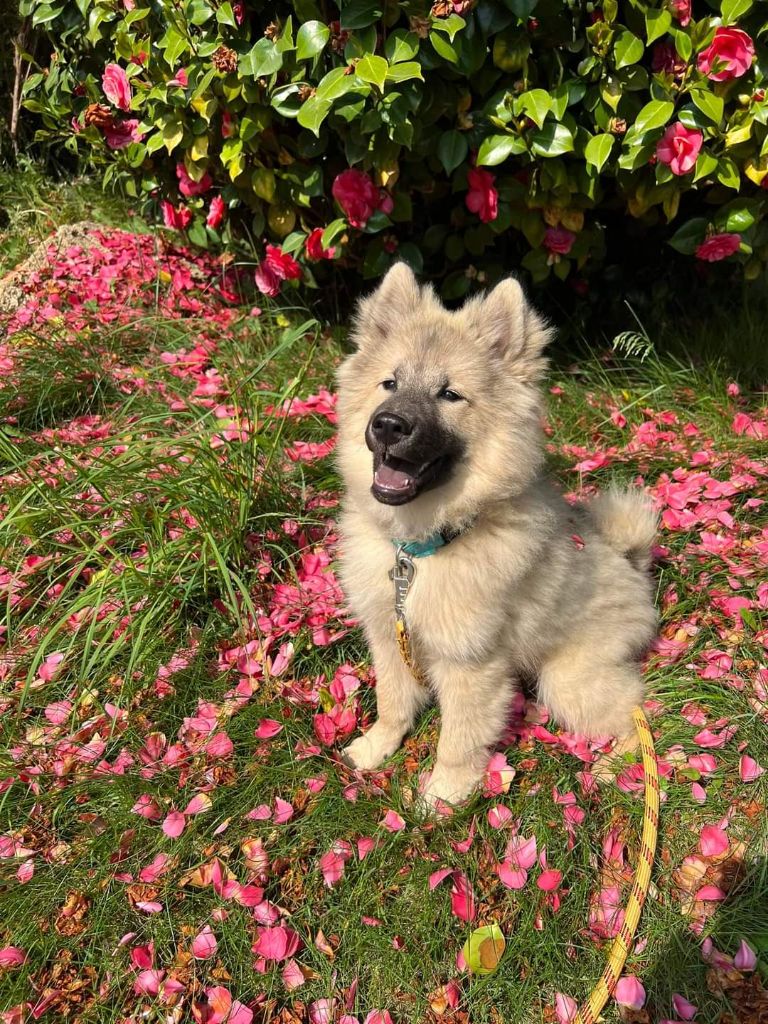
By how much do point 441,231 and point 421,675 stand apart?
2.68m

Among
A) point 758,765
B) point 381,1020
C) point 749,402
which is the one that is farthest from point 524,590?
point 749,402

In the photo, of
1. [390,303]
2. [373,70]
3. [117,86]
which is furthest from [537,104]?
[117,86]

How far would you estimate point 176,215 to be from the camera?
178 inches

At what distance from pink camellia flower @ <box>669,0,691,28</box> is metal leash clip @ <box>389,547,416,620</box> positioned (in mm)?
2555

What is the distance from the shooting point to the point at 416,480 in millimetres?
2098

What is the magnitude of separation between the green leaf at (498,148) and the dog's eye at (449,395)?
1543mm

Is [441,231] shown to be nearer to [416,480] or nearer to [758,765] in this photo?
[416,480]

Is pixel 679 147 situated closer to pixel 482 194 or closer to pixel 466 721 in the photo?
pixel 482 194

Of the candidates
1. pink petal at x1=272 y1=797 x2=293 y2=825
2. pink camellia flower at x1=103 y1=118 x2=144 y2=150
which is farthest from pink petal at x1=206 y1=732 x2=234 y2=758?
pink camellia flower at x1=103 y1=118 x2=144 y2=150

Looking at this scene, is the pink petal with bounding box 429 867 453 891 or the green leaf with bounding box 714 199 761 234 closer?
the pink petal with bounding box 429 867 453 891

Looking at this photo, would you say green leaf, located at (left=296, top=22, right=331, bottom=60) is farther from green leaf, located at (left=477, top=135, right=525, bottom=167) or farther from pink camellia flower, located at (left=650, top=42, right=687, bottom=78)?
pink camellia flower, located at (left=650, top=42, right=687, bottom=78)

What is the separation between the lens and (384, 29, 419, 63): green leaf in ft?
9.21

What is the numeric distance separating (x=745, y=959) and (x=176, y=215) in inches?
186

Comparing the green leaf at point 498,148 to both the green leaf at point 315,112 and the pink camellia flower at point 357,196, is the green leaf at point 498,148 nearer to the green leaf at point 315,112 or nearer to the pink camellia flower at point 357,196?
the pink camellia flower at point 357,196
